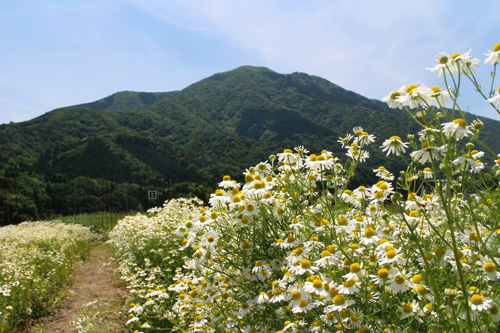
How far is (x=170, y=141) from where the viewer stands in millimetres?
84438

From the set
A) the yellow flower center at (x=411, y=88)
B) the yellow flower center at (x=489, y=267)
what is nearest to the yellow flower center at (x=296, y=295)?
the yellow flower center at (x=489, y=267)

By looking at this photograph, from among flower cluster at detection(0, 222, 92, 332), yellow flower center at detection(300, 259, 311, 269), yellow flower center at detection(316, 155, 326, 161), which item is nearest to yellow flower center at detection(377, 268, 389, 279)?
yellow flower center at detection(300, 259, 311, 269)

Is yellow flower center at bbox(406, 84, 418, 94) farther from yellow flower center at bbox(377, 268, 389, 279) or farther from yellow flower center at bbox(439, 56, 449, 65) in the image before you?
yellow flower center at bbox(377, 268, 389, 279)

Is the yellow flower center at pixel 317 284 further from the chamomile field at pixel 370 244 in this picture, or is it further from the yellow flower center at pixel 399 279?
the yellow flower center at pixel 399 279

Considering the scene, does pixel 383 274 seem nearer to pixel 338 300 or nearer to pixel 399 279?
pixel 399 279

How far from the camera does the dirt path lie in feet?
13.5

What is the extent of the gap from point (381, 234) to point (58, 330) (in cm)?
440

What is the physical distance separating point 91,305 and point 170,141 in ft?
268

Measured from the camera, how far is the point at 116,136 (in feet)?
199

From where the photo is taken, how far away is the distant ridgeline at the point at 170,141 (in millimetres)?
27719

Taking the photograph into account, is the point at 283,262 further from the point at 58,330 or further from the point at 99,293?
the point at 99,293

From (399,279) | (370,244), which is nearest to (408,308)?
(399,279)

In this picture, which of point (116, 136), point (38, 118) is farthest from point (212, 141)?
point (38, 118)

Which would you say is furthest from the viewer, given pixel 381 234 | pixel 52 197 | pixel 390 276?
pixel 52 197
